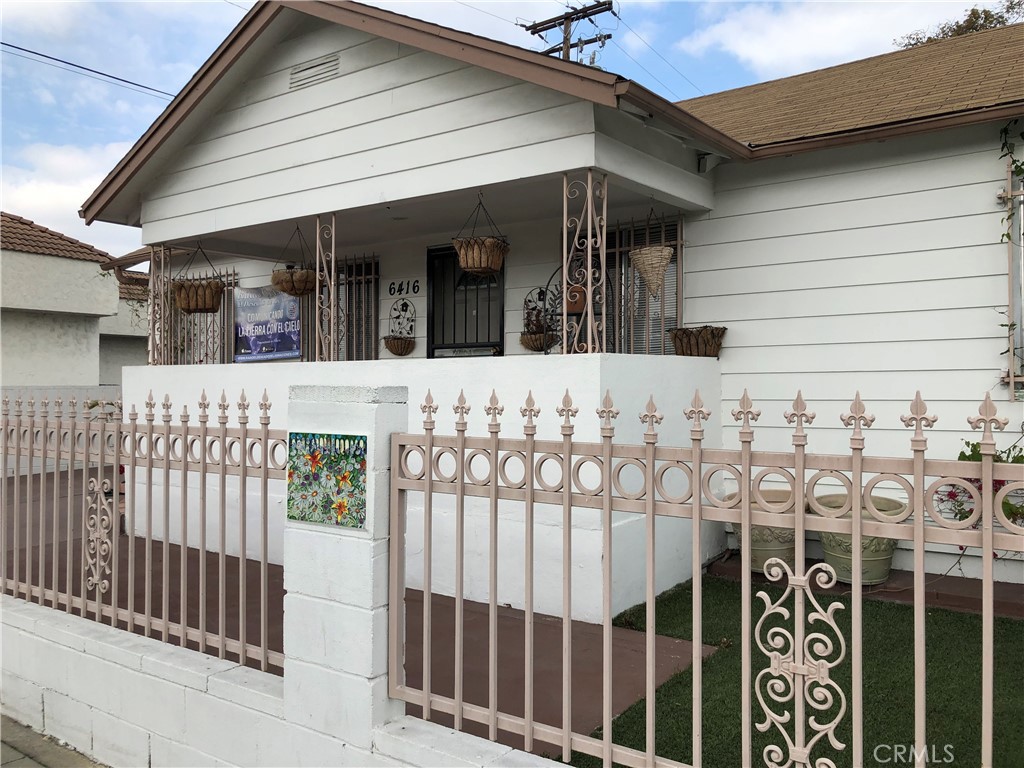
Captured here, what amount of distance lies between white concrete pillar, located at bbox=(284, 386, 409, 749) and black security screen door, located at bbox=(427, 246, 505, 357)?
17.2 feet

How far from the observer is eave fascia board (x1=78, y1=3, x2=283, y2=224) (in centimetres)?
721

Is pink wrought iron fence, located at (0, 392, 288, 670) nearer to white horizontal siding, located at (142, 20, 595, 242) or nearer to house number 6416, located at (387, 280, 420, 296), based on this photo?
white horizontal siding, located at (142, 20, 595, 242)

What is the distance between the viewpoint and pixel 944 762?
10.6 ft

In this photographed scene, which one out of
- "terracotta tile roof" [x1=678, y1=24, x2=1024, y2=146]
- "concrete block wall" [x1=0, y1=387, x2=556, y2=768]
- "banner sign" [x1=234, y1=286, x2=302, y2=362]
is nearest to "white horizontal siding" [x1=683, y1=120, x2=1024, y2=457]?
"terracotta tile roof" [x1=678, y1=24, x2=1024, y2=146]

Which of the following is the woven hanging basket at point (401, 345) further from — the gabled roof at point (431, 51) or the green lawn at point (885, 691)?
the green lawn at point (885, 691)

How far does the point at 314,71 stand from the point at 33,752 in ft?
19.4

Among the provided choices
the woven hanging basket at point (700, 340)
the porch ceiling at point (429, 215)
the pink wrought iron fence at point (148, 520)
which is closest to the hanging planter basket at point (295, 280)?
the porch ceiling at point (429, 215)

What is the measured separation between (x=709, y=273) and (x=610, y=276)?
1093 millimetres

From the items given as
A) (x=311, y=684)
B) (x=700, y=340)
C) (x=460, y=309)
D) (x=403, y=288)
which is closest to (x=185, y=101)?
(x=403, y=288)

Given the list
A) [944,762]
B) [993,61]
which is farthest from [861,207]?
[944,762]

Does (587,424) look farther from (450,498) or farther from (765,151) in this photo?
(765,151)

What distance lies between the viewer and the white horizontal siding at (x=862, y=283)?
5.84 metres

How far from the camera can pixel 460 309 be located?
881cm

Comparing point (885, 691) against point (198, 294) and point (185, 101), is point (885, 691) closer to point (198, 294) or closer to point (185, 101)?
point (198, 294)
